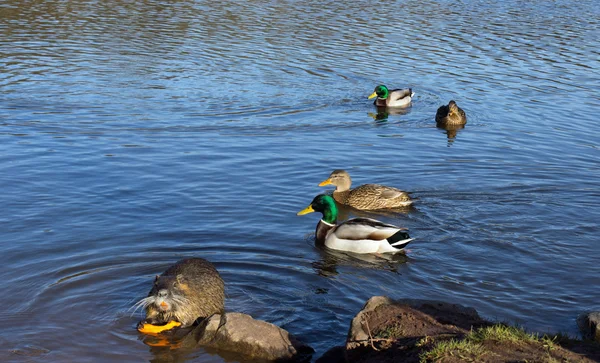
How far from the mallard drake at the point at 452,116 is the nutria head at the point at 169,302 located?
392 inches

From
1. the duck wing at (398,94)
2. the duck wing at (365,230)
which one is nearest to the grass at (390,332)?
the duck wing at (365,230)

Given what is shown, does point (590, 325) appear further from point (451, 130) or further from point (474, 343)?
point (451, 130)

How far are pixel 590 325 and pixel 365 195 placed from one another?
5.23 m

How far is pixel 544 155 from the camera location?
1485 centimetres

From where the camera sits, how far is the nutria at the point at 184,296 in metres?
7.94

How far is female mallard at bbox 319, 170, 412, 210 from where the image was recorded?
40.2 ft

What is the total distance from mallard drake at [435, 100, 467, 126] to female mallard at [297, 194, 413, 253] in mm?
6612

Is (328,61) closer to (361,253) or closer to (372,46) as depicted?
(372,46)

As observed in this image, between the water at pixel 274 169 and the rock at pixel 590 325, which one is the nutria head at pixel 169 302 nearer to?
the water at pixel 274 169

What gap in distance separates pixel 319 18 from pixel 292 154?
15413mm

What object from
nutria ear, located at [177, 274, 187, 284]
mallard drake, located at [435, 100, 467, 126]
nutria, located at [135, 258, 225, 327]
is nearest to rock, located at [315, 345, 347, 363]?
nutria, located at [135, 258, 225, 327]

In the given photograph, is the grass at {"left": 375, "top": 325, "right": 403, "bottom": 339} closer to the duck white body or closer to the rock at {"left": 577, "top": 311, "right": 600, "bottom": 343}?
the rock at {"left": 577, "top": 311, "right": 600, "bottom": 343}

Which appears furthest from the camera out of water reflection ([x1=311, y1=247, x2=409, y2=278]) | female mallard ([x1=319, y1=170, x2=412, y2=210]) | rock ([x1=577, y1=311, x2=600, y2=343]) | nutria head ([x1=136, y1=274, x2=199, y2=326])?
female mallard ([x1=319, y1=170, x2=412, y2=210])

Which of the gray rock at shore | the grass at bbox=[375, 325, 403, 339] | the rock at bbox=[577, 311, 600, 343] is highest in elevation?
the grass at bbox=[375, 325, 403, 339]
